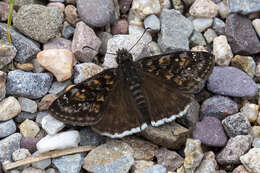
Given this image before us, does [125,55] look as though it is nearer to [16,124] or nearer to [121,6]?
[121,6]

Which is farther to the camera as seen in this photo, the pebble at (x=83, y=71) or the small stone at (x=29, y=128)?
the pebble at (x=83, y=71)

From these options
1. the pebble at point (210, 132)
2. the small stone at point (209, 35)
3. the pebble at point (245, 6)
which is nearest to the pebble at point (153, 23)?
the small stone at point (209, 35)

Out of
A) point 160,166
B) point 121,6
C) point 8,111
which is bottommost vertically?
point 160,166

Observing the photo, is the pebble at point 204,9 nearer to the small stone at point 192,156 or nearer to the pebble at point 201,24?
the pebble at point 201,24

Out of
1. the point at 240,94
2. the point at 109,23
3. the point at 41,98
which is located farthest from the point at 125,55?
the point at 240,94

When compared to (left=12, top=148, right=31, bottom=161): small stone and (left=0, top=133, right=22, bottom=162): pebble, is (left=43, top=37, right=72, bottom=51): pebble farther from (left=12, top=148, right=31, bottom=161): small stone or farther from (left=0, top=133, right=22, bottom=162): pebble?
(left=12, top=148, right=31, bottom=161): small stone

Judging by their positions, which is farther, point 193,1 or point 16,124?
point 193,1

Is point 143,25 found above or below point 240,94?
above
